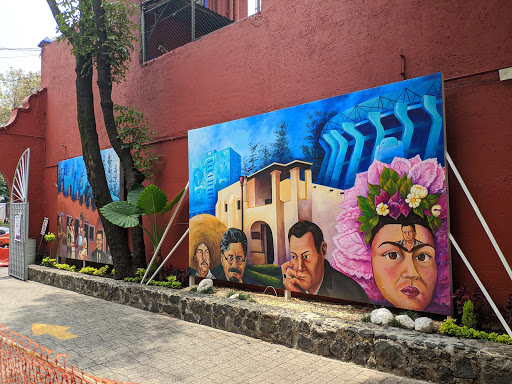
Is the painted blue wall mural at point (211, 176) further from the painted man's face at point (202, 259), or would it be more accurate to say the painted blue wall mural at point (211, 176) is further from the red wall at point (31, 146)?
the red wall at point (31, 146)

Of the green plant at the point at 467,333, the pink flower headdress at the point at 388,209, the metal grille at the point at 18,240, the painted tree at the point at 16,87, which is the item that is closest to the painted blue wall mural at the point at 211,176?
the pink flower headdress at the point at 388,209

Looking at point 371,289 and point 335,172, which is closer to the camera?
point 371,289

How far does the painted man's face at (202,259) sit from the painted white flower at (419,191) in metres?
3.63

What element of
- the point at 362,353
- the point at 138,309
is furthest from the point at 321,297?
the point at 138,309

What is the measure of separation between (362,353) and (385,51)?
3.68m

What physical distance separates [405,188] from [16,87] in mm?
23032

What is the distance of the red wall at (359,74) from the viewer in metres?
4.39

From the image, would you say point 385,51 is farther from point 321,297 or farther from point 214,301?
point 214,301

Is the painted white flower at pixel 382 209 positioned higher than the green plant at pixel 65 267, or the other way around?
the painted white flower at pixel 382 209

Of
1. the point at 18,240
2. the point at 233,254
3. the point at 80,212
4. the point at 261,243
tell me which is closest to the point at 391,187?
the point at 261,243

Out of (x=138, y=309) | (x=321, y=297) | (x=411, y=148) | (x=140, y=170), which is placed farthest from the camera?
(x=140, y=170)

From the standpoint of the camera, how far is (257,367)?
431 cm

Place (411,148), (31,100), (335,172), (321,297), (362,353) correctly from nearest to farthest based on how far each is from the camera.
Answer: (362,353)
(411,148)
(335,172)
(321,297)
(31,100)

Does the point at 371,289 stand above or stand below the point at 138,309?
above
